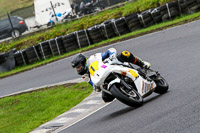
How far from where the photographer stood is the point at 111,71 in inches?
312

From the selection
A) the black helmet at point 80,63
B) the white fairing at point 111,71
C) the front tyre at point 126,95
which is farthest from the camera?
the black helmet at point 80,63

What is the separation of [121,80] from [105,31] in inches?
599

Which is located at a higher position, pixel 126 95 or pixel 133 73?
pixel 133 73

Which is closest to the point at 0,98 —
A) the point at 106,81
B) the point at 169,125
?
the point at 106,81

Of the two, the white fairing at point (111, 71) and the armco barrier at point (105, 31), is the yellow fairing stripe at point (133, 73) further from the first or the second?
the armco barrier at point (105, 31)

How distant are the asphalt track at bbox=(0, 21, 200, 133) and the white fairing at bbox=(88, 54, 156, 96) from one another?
1.06 feet

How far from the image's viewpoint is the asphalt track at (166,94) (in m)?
6.32

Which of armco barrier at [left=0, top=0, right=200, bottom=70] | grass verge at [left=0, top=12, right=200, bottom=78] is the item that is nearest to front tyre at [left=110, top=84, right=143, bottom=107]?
grass verge at [left=0, top=12, right=200, bottom=78]

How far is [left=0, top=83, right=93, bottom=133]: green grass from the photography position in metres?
11.1

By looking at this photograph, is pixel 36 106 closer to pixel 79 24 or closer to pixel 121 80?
pixel 121 80

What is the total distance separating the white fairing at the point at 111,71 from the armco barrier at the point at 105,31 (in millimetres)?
12928

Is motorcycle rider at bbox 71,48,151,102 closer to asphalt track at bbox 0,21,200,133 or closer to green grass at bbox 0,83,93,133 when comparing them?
asphalt track at bbox 0,21,200,133

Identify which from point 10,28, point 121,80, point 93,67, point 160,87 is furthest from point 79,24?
point 121,80

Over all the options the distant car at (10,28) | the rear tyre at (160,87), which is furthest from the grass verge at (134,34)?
the rear tyre at (160,87)
